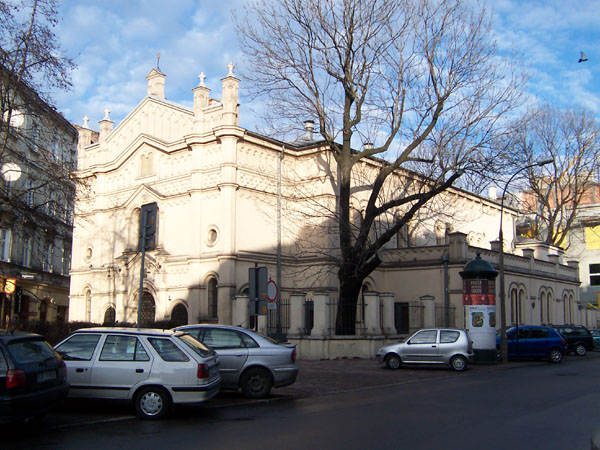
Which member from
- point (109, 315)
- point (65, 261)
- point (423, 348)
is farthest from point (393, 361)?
point (65, 261)

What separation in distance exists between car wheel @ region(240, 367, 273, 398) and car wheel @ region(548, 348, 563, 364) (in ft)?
54.6

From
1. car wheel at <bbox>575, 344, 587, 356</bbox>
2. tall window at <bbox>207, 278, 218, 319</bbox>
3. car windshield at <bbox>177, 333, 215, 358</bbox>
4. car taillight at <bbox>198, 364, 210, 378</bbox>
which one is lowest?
car wheel at <bbox>575, 344, 587, 356</bbox>

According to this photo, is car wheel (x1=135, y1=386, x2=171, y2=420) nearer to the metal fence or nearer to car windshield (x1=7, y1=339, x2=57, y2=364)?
car windshield (x1=7, y1=339, x2=57, y2=364)

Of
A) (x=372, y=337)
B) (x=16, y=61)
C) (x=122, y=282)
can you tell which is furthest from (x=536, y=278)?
(x=16, y=61)

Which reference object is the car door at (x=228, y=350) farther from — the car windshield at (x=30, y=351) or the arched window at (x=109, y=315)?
the arched window at (x=109, y=315)

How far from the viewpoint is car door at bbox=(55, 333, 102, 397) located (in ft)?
35.6

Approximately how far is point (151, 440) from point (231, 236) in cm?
2213

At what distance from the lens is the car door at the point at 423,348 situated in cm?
2147

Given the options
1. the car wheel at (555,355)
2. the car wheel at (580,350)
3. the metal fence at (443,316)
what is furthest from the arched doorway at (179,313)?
the car wheel at (580,350)

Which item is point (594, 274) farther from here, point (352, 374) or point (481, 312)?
point (352, 374)

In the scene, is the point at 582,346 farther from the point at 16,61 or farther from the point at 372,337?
the point at 16,61

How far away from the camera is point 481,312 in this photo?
25047mm

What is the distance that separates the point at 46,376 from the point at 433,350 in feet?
48.8

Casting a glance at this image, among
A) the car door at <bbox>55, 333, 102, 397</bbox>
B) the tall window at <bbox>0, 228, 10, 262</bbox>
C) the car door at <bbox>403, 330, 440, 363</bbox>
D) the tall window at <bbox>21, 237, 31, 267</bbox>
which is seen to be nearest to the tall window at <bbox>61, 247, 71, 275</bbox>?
the tall window at <bbox>21, 237, 31, 267</bbox>
